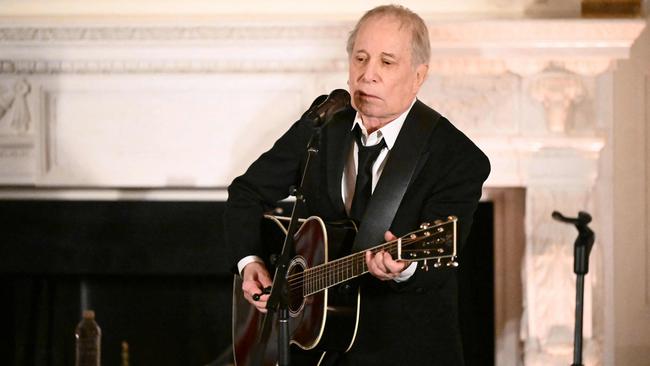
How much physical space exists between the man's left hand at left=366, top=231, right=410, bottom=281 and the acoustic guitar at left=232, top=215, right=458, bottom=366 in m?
0.01

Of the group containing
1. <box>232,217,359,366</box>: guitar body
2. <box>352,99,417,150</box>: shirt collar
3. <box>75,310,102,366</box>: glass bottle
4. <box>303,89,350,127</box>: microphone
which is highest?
<box>303,89,350,127</box>: microphone

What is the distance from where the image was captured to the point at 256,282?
2.47 metres

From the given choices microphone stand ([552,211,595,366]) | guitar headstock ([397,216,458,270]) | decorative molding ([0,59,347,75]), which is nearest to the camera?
guitar headstock ([397,216,458,270])

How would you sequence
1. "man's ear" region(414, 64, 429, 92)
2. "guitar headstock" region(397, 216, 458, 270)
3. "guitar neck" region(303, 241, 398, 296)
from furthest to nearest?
"man's ear" region(414, 64, 429, 92) < "guitar neck" region(303, 241, 398, 296) < "guitar headstock" region(397, 216, 458, 270)

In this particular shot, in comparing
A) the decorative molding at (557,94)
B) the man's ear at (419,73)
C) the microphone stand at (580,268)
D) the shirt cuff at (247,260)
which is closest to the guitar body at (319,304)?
the shirt cuff at (247,260)

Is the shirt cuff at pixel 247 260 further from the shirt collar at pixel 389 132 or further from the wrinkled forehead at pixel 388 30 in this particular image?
the wrinkled forehead at pixel 388 30

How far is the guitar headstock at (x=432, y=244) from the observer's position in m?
1.98

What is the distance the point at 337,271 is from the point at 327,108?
341 millimetres

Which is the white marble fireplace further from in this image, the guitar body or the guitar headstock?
the guitar headstock

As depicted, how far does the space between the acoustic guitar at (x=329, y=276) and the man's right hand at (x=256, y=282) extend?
0.19 ft

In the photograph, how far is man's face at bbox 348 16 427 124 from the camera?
228 cm

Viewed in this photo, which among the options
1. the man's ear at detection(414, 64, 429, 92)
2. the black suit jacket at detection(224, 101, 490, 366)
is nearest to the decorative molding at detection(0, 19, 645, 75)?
the man's ear at detection(414, 64, 429, 92)

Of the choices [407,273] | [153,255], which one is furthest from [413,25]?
[153,255]

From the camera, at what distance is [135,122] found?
12.1 ft
